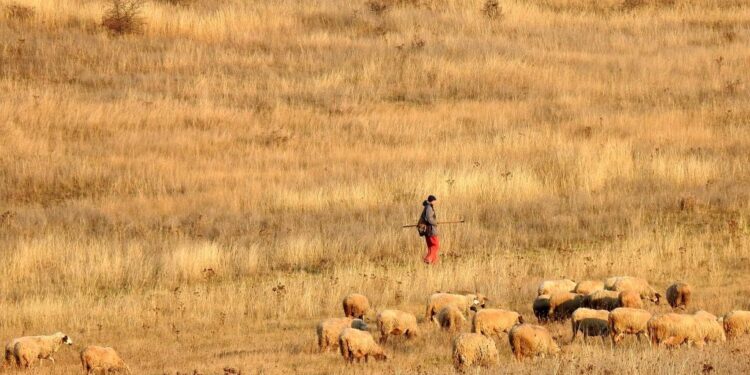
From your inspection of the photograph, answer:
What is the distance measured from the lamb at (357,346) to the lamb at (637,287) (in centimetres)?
451

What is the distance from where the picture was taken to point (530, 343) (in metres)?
14.9

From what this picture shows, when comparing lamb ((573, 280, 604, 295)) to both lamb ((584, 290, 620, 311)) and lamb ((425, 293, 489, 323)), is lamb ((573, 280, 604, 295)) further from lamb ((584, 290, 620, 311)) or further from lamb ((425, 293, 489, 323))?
lamb ((425, 293, 489, 323))

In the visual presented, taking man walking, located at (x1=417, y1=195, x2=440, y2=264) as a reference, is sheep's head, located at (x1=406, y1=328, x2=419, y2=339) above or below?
below

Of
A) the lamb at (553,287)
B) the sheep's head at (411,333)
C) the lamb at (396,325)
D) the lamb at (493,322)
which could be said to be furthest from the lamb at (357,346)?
the lamb at (553,287)

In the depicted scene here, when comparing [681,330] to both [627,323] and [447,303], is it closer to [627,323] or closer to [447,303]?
[627,323]

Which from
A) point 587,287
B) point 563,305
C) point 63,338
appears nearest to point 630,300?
point 563,305

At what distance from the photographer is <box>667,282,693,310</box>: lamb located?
1836 centimetres

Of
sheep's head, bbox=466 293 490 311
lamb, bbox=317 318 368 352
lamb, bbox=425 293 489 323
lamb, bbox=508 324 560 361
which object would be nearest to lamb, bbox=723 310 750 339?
lamb, bbox=508 324 560 361

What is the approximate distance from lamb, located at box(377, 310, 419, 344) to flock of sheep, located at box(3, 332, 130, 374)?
320cm

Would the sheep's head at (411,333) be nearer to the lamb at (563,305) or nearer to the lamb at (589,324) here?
the lamb at (589,324)

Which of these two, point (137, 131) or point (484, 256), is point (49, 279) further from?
point (137, 131)

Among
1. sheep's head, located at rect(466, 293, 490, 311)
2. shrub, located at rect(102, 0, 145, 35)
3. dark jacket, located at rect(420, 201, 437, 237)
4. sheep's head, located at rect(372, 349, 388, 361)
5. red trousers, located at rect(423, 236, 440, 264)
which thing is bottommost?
sheep's head, located at rect(372, 349, 388, 361)

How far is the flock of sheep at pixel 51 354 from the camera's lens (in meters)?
15.5

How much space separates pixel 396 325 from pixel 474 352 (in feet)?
7.66
